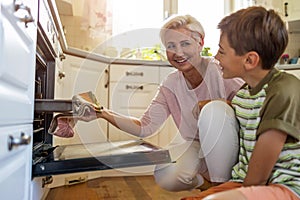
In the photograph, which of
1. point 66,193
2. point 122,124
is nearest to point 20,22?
point 122,124

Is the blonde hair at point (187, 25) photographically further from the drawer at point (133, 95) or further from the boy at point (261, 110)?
the drawer at point (133, 95)

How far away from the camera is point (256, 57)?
93cm

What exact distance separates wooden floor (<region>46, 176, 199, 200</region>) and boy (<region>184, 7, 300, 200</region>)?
1.00 meters

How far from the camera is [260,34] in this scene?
3.04 ft

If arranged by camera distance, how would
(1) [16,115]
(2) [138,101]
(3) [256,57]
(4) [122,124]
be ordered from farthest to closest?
1. (2) [138,101]
2. (4) [122,124]
3. (3) [256,57]
4. (1) [16,115]

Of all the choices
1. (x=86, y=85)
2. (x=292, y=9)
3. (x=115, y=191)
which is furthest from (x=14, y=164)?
(x=292, y=9)

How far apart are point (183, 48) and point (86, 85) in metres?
1.19

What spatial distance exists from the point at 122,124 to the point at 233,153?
0.50 meters

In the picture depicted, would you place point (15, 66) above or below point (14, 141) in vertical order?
above

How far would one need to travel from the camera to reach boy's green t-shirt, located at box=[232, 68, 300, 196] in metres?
0.79

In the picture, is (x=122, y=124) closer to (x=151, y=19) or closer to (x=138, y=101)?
(x=138, y=101)

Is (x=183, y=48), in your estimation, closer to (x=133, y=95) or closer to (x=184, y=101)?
(x=184, y=101)

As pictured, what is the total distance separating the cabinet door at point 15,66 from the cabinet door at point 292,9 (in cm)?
280

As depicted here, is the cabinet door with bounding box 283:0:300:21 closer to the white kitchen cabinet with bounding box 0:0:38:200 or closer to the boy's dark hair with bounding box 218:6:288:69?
the boy's dark hair with bounding box 218:6:288:69
